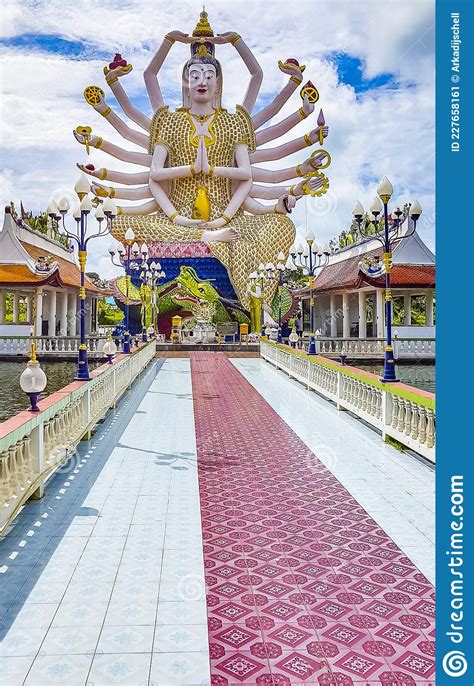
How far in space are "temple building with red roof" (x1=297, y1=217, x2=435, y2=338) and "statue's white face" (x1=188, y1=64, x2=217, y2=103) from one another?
34.0ft

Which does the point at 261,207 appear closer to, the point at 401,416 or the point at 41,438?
the point at 401,416

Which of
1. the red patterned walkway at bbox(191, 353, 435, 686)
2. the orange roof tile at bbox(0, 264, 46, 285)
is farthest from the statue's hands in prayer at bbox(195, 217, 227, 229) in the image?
the red patterned walkway at bbox(191, 353, 435, 686)

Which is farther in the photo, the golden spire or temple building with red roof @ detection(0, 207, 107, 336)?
the golden spire

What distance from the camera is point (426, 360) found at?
22.4 m

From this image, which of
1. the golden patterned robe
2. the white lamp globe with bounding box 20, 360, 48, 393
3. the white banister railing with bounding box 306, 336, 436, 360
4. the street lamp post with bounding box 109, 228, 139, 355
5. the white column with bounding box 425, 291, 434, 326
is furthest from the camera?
the golden patterned robe

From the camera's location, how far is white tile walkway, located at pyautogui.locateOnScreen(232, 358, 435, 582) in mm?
4617

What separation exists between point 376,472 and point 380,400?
202 cm

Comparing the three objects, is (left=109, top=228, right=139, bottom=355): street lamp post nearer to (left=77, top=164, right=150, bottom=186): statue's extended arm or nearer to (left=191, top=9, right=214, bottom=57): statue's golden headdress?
(left=77, top=164, right=150, bottom=186): statue's extended arm

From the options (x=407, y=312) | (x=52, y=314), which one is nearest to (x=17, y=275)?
(x=52, y=314)

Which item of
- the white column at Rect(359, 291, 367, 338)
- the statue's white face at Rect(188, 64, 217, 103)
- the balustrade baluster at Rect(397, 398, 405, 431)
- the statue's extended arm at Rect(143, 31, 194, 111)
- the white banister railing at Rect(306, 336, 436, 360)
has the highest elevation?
the statue's extended arm at Rect(143, 31, 194, 111)

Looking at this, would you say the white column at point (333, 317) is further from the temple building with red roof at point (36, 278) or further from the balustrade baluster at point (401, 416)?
the balustrade baluster at point (401, 416)

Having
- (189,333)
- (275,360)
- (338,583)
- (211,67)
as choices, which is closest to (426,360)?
(275,360)

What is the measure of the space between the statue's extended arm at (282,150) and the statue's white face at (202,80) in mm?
4204

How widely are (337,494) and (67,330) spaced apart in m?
26.8
